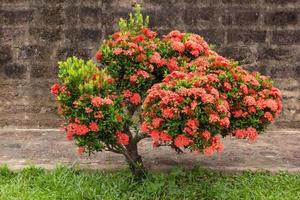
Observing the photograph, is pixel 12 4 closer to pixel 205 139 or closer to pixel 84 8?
pixel 84 8

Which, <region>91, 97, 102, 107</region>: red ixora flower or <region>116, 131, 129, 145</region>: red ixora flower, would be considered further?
<region>116, 131, 129, 145</region>: red ixora flower

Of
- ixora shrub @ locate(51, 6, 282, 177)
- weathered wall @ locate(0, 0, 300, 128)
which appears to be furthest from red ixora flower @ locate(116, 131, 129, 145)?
weathered wall @ locate(0, 0, 300, 128)

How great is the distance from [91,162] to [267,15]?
10.6 feet

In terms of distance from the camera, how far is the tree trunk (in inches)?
230

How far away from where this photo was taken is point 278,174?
6.20m

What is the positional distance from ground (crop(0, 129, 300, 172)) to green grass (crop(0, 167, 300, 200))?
0.76 feet

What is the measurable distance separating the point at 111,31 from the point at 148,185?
2.86m

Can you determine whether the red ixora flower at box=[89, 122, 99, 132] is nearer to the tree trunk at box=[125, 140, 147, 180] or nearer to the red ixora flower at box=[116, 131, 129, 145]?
the red ixora flower at box=[116, 131, 129, 145]

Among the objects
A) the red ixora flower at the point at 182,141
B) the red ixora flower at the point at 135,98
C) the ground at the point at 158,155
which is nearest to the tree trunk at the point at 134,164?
the ground at the point at 158,155

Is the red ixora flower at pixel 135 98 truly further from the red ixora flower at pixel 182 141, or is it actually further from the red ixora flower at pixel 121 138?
the red ixora flower at pixel 182 141

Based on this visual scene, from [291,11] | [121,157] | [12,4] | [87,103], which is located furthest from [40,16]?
[291,11]

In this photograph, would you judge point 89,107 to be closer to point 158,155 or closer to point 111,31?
point 158,155

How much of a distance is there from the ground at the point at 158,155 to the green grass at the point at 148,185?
0.23 m

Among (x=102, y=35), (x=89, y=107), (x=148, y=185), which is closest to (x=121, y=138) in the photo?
(x=89, y=107)
